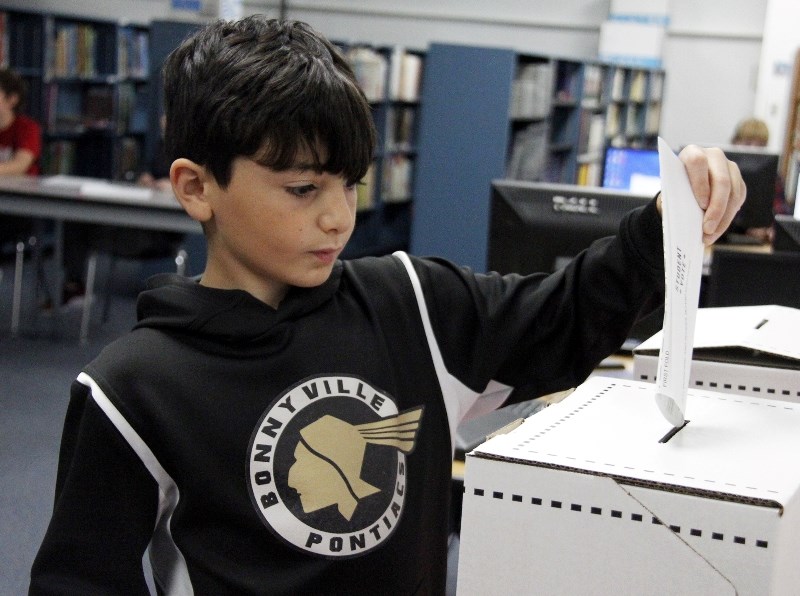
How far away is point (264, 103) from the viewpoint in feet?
3.11

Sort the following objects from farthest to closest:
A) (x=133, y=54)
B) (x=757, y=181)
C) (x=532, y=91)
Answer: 1. (x=133, y=54)
2. (x=532, y=91)
3. (x=757, y=181)

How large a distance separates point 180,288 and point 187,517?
23 cm

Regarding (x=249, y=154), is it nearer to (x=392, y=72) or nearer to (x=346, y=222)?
(x=346, y=222)

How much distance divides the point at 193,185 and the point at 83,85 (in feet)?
20.7

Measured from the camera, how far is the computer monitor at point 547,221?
Result: 2.10 m

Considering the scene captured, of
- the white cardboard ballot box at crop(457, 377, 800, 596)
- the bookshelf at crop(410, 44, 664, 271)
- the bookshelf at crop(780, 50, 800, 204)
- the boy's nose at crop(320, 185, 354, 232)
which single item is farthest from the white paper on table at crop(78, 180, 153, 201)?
the bookshelf at crop(780, 50, 800, 204)

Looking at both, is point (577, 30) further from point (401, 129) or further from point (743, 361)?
point (743, 361)

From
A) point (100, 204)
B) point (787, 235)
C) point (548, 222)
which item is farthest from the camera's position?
point (100, 204)

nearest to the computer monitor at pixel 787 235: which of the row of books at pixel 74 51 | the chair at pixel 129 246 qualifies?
the chair at pixel 129 246

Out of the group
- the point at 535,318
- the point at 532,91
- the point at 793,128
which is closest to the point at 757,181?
the point at 532,91

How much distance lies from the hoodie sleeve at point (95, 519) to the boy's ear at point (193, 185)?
0.21 metres

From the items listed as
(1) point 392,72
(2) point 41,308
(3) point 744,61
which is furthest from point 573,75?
(2) point 41,308

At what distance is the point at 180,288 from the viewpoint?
1027 mm

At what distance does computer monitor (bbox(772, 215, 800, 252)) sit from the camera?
7.33ft
